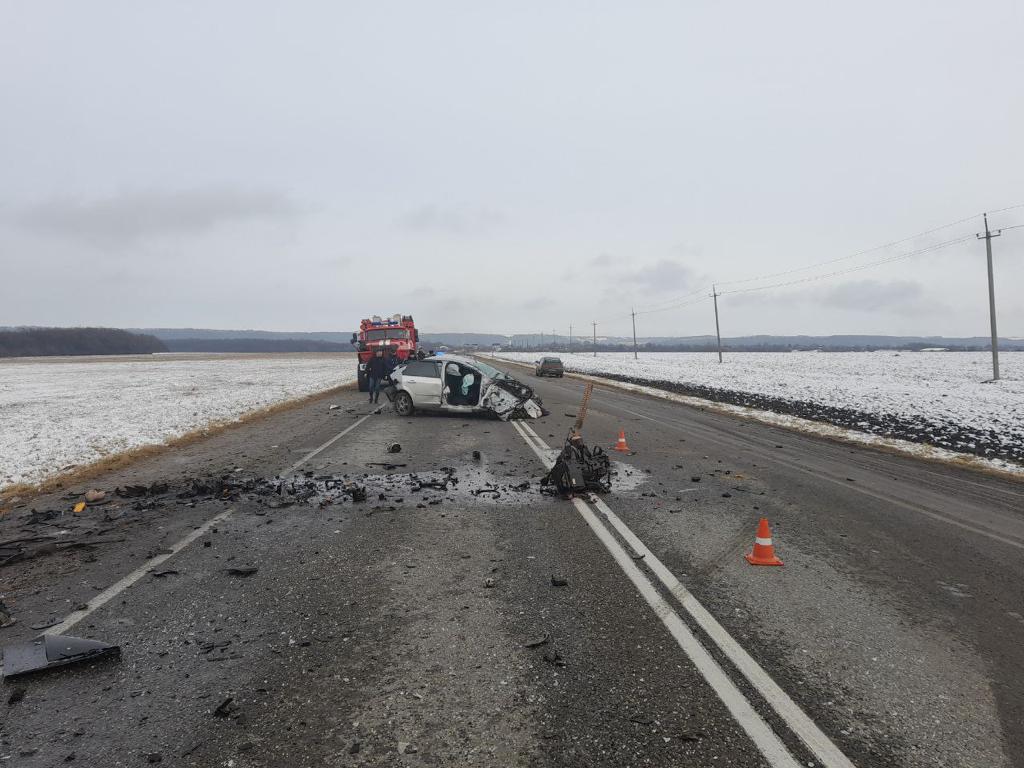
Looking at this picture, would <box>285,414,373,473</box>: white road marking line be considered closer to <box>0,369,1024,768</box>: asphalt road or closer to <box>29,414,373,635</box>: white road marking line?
<box>0,369,1024,768</box>: asphalt road

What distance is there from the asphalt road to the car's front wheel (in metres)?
8.07

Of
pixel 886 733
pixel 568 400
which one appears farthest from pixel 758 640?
pixel 568 400

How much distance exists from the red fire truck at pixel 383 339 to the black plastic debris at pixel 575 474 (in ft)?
52.7

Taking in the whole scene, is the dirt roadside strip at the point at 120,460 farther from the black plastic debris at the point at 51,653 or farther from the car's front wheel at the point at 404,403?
the black plastic debris at the point at 51,653

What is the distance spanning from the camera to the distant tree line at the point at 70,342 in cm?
12700

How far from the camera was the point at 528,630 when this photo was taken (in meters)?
3.70

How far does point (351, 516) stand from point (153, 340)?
181 meters

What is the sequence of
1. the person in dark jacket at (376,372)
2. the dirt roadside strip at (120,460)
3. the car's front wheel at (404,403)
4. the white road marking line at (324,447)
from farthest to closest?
the person in dark jacket at (376,372) < the car's front wheel at (404,403) < the white road marking line at (324,447) < the dirt roadside strip at (120,460)

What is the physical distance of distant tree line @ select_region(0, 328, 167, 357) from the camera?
127000 millimetres

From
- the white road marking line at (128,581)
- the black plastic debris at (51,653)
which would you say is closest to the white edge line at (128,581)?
the white road marking line at (128,581)

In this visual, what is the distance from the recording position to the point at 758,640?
3.56 m

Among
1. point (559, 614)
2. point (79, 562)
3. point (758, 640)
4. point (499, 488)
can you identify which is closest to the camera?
point (758, 640)

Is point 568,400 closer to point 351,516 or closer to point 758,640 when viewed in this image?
point 351,516

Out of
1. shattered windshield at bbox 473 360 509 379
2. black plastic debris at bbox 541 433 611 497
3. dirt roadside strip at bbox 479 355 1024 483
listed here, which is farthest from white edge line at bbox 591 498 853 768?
shattered windshield at bbox 473 360 509 379
